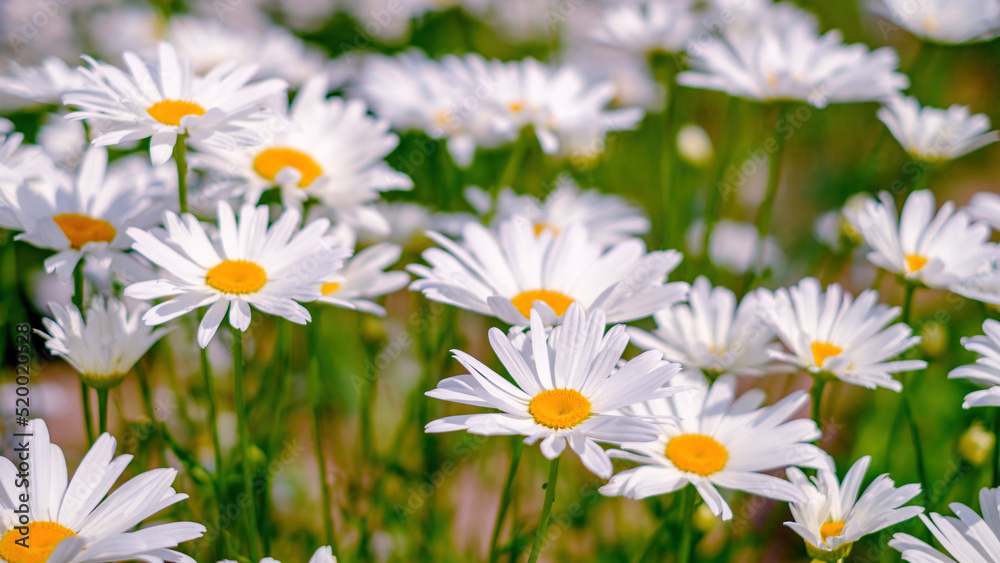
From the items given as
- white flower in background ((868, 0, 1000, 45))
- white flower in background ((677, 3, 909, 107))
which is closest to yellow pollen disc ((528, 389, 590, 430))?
white flower in background ((677, 3, 909, 107))

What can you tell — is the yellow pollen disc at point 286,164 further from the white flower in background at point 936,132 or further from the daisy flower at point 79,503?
the white flower in background at point 936,132

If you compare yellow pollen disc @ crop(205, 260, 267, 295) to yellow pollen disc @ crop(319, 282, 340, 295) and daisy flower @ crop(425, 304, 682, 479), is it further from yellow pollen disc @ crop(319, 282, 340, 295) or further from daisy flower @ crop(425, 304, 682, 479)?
daisy flower @ crop(425, 304, 682, 479)

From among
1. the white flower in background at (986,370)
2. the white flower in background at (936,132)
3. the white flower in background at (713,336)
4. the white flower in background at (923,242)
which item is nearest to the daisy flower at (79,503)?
the white flower in background at (713,336)

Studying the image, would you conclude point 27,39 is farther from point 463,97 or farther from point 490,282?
point 490,282

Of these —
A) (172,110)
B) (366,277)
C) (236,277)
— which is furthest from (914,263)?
(172,110)

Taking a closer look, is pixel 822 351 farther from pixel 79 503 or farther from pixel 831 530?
pixel 79 503

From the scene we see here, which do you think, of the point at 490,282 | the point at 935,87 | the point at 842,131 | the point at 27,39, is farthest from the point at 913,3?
the point at 27,39
